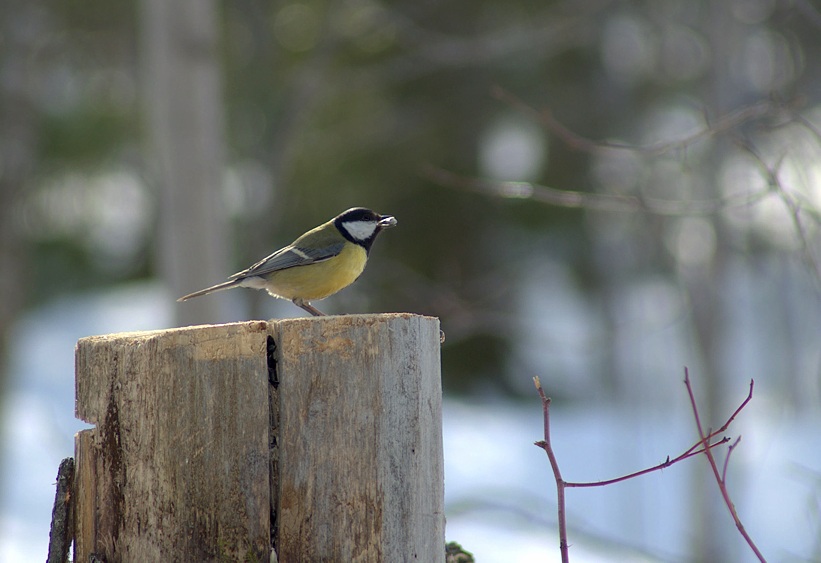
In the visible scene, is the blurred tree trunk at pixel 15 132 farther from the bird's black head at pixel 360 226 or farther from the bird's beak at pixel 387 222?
the bird's beak at pixel 387 222

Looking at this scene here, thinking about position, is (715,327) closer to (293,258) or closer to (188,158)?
(188,158)

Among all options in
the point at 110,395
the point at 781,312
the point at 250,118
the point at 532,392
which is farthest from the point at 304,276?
the point at 781,312

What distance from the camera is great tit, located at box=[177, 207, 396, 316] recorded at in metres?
3.72

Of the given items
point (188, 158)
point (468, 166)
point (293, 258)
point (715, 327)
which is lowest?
point (293, 258)

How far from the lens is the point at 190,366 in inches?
73.0

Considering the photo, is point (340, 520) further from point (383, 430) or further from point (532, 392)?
point (532, 392)

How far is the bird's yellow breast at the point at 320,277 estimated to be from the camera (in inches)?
146

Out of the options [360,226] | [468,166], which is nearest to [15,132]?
[468,166]

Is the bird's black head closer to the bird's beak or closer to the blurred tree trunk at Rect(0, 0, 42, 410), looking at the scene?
the bird's beak

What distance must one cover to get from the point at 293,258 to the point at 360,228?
37 cm

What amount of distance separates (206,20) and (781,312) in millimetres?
9498

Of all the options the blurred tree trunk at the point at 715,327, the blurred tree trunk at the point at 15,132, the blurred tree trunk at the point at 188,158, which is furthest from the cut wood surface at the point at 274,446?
the blurred tree trunk at the point at 15,132

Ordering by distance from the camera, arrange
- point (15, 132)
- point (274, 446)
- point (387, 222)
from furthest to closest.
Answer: point (15, 132)
point (387, 222)
point (274, 446)

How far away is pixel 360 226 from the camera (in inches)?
158
